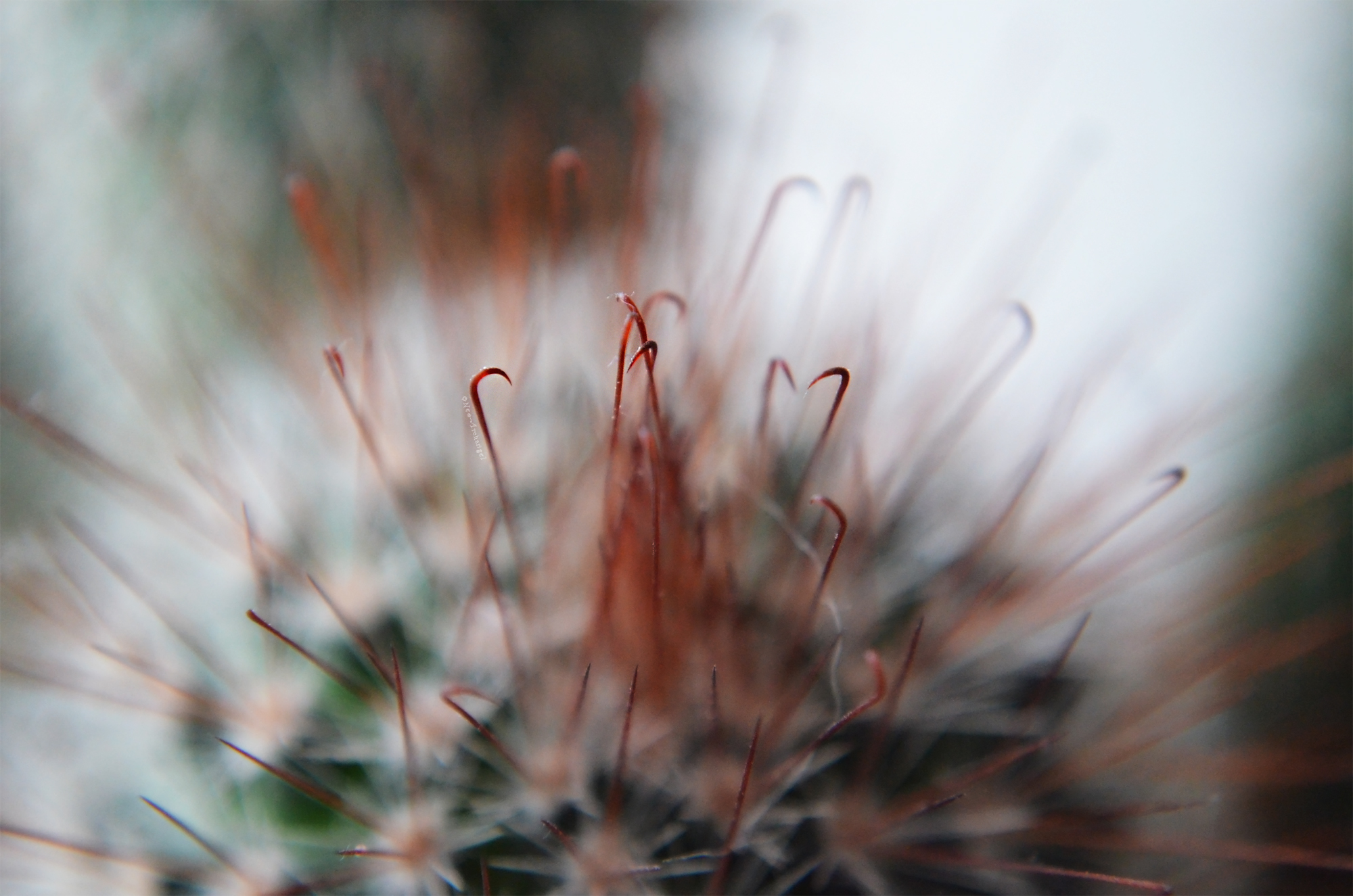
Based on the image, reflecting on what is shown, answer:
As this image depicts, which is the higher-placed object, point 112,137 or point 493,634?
point 112,137

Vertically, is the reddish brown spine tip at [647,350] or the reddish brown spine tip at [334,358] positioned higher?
the reddish brown spine tip at [334,358]

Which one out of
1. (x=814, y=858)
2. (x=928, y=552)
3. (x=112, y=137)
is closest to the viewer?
(x=814, y=858)

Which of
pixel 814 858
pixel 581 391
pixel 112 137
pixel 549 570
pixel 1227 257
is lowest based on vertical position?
pixel 814 858

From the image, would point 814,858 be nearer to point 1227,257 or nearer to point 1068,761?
point 1068,761

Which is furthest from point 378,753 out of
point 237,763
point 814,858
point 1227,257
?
point 1227,257

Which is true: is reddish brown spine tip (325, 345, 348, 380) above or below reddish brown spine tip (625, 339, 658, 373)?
above

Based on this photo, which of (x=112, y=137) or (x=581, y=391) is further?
(x=112, y=137)

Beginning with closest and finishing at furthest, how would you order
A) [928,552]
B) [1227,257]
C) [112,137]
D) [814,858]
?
1. [814,858]
2. [928,552]
3. [112,137]
4. [1227,257]

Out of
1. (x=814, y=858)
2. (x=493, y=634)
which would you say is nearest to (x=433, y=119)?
(x=493, y=634)
